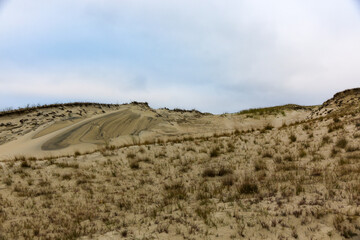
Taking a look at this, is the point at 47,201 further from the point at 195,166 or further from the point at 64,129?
the point at 64,129

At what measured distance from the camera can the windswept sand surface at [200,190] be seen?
4.67 m

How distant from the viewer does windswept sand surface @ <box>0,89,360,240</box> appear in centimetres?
467

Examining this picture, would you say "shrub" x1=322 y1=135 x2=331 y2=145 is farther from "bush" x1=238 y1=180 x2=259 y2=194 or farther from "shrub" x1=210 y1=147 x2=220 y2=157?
"bush" x1=238 y1=180 x2=259 y2=194

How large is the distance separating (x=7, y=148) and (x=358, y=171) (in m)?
20.3

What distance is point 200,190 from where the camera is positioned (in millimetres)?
6848

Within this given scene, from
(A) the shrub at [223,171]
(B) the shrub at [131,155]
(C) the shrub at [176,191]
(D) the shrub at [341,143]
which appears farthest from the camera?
(B) the shrub at [131,155]

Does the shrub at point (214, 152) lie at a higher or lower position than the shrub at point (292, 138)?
lower

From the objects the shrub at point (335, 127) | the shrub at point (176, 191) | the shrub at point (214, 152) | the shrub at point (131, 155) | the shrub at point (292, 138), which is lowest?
the shrub at point (176, 191)

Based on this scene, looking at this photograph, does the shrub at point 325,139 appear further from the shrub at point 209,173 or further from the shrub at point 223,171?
the shrub at point 209,173

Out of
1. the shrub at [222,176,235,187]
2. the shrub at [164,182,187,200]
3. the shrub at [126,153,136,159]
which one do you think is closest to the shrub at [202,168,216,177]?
the shrub at [222,176,235,187]

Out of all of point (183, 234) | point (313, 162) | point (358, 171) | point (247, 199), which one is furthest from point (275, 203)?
point (313, 162)

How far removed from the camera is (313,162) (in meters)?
8.19

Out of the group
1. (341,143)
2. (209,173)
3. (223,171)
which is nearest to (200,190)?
(209,173)

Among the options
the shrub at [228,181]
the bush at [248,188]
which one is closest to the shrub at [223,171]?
the shrub at [228,181]
